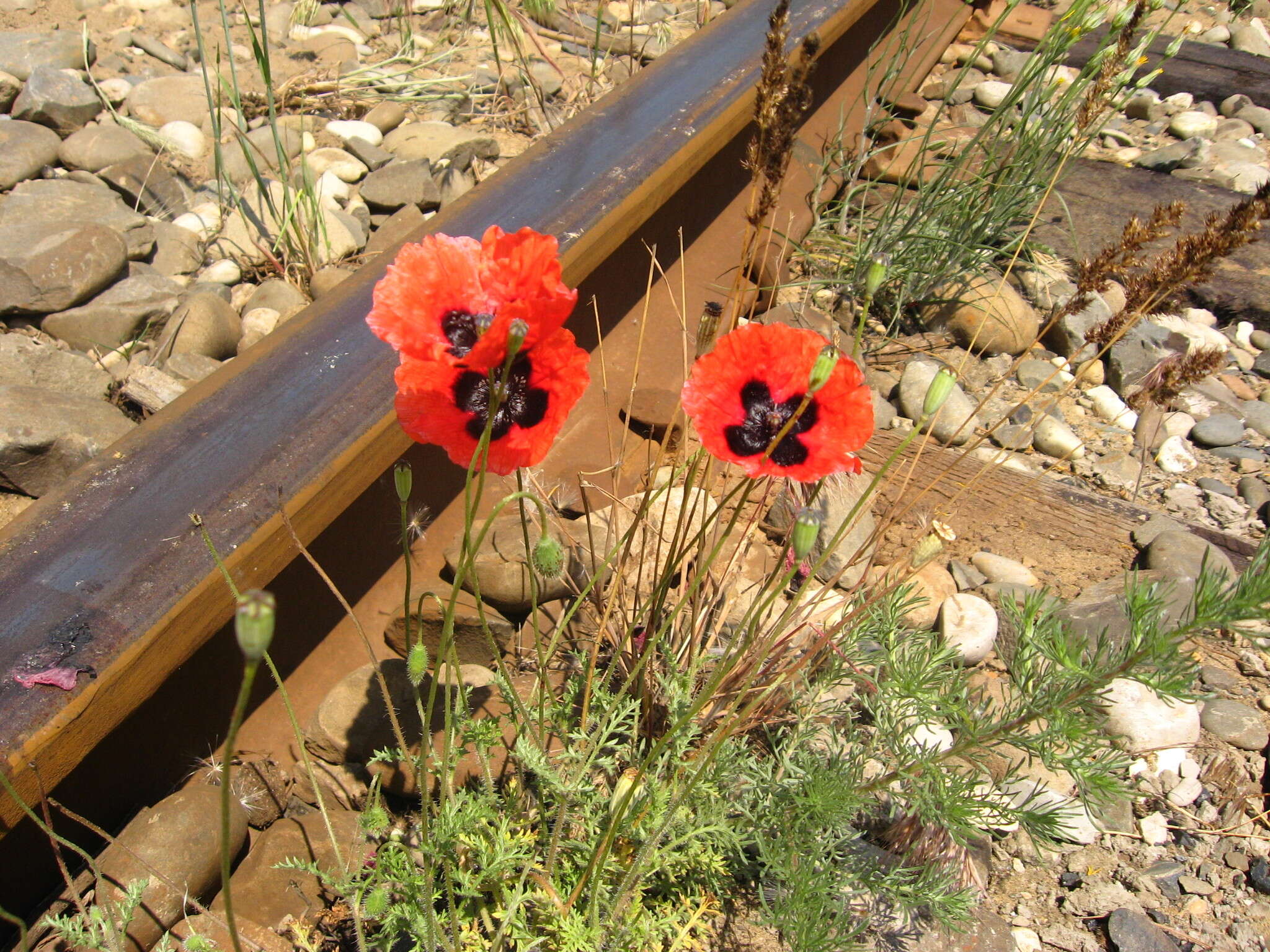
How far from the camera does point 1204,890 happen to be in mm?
2033

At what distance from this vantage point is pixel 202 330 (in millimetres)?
2768

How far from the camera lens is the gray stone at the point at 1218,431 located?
3156mm

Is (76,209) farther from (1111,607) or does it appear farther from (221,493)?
(1111,607)

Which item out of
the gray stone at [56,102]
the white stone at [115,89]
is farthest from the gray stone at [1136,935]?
the white stone at [115,89]

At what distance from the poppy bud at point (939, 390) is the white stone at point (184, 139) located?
309 centimetres

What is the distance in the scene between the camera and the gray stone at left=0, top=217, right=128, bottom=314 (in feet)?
8.96

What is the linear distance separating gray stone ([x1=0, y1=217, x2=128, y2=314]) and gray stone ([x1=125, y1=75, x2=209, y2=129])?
97cm

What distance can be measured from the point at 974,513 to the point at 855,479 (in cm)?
38

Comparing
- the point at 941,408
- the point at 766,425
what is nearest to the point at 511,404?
the point at 766,425

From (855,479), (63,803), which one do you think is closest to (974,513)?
(855,479)

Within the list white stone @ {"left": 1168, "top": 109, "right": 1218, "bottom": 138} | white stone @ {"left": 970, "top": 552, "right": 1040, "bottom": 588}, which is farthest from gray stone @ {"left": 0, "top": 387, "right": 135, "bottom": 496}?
white stone @ {"left": 1168, "top": 109, "right": 1218, "bottom": 138}

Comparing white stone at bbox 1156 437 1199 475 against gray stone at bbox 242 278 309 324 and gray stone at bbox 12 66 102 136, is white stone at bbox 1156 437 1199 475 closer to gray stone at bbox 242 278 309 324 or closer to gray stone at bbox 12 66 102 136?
gray stone at bbox 242 278 309 324

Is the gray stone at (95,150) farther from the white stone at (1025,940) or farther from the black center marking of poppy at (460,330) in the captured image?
the white stone at (1025,940)

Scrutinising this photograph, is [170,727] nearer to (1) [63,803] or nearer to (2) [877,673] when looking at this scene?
(1) [63,803]
